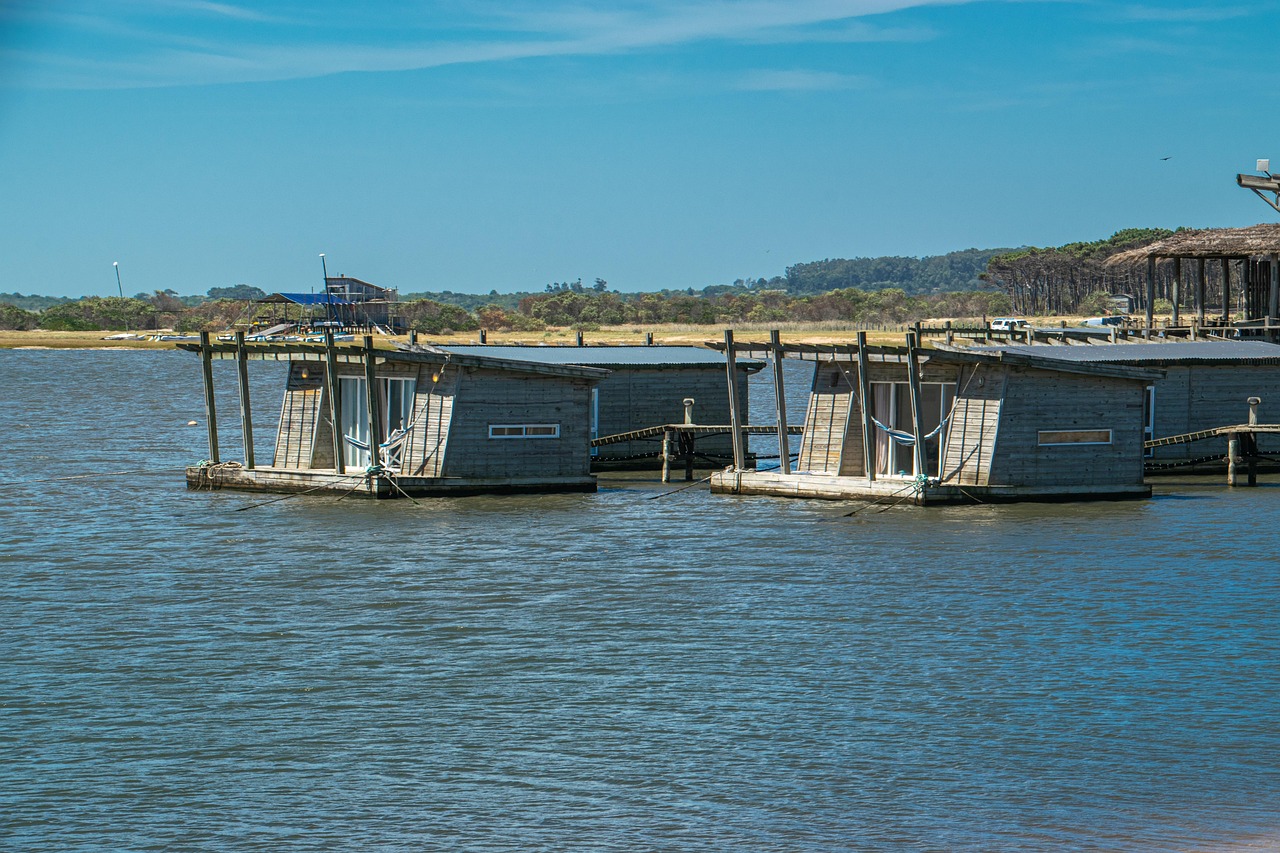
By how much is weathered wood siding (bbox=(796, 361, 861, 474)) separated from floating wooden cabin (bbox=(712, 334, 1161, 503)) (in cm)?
3

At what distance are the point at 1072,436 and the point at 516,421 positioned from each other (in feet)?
38.4

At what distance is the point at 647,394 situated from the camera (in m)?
42.1

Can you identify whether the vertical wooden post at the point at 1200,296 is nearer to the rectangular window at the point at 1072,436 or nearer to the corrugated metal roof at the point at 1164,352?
the corrugated metal roof at the point at 1164,352

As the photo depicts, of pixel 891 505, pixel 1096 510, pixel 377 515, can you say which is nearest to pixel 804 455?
pixel 891 505

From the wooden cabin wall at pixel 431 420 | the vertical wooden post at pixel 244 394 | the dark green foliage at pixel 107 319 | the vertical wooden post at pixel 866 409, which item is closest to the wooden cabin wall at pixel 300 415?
the vertical wooden post at pixel 244 394

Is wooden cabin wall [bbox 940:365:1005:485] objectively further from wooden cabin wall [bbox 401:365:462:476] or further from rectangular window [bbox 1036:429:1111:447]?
wooden cabin wall [bbox 401:365:462:476]

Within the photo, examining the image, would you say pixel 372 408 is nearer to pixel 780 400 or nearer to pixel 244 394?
pixel 244 394

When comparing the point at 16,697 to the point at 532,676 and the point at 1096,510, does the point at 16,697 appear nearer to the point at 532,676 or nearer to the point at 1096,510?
the point at 532,676

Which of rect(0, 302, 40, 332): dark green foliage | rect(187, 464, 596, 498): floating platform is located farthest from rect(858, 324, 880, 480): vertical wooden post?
rect(0, 302, 40, 332): dark green foliage

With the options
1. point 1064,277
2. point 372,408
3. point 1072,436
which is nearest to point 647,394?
point 372,408

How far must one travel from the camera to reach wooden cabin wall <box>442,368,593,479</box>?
34625 millimetres

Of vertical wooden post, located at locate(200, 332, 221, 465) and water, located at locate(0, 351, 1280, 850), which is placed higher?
vertical wooden post, located at locate(200, 332, 221, 465)

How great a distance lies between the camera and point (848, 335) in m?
126

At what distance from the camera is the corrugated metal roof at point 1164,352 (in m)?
39.7
